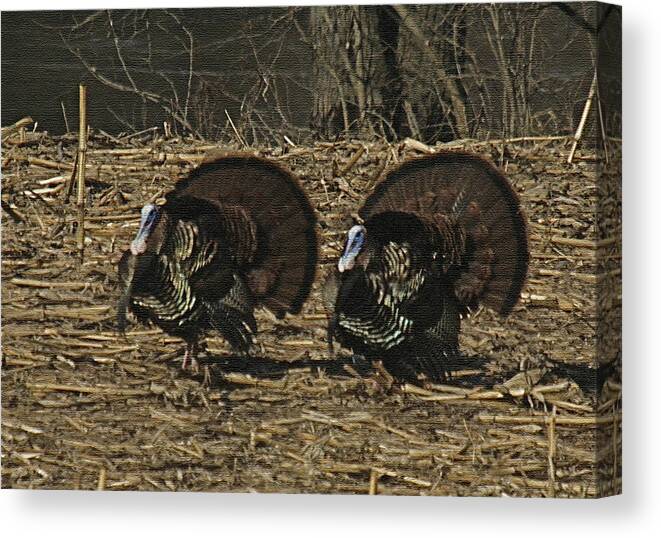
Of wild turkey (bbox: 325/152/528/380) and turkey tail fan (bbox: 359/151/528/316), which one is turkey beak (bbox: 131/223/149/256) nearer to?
wild turkey (bbox: 325/152/528/380)

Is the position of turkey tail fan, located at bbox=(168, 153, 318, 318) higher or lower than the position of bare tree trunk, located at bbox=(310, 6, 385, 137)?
lower

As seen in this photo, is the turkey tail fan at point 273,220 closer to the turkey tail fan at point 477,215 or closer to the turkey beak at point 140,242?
the turkey beak at point 140,242

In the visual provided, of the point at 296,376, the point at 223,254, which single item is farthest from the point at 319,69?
the point at 296,376

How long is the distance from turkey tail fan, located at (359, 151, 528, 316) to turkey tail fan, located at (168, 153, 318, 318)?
0.43 meters

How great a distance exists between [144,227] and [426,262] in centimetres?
114

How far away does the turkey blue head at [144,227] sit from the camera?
7.81m

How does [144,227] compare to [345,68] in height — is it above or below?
below

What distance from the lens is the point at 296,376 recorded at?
25.3 feet

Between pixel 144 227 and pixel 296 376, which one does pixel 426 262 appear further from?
pixel 144 227

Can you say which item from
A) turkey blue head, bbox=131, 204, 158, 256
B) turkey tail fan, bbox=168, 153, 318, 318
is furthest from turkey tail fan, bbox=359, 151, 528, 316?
turkey blue head, bbox=131, 204, 158, 256

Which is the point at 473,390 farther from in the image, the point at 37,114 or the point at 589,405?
the point at 37,114

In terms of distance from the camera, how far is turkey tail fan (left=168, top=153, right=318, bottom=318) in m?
7.73

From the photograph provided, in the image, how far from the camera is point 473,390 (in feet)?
24.9

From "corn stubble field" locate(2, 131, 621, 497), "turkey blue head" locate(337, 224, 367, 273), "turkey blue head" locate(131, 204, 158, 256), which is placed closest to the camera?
"corn stubble field" locate(2, 131, 621, 497)
